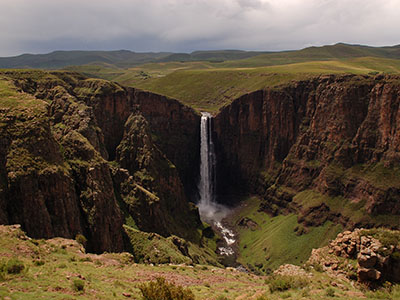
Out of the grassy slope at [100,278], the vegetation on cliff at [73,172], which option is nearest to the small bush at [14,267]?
the grassy slope at [100,278]

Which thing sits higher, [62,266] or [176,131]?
[62,266]

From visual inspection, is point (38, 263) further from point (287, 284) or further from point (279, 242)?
point (279, 242)

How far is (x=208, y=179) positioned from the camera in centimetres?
10638

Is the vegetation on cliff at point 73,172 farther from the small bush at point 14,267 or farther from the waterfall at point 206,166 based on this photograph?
the waterfall at point 206,166

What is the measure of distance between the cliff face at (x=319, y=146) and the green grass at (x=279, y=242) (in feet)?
13.1

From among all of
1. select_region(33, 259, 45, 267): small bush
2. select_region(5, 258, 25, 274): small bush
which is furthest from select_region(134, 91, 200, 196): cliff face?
select_region(5, 258, 25, 274): small bush

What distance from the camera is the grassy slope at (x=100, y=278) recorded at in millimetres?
18797

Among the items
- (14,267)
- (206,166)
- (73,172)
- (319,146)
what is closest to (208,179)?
(206,166)

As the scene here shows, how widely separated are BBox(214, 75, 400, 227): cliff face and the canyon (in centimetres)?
28

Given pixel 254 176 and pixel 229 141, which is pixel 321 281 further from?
pixel 229 141

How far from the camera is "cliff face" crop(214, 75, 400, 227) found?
68812mm

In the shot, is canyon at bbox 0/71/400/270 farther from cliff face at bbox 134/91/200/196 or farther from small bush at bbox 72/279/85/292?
small bush at bbox 72/279/85/292

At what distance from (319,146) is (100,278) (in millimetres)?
72588

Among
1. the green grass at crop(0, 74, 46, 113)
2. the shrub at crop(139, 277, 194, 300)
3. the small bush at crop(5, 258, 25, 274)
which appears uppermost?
the green grass at crop(0, 74, 46, 113)
